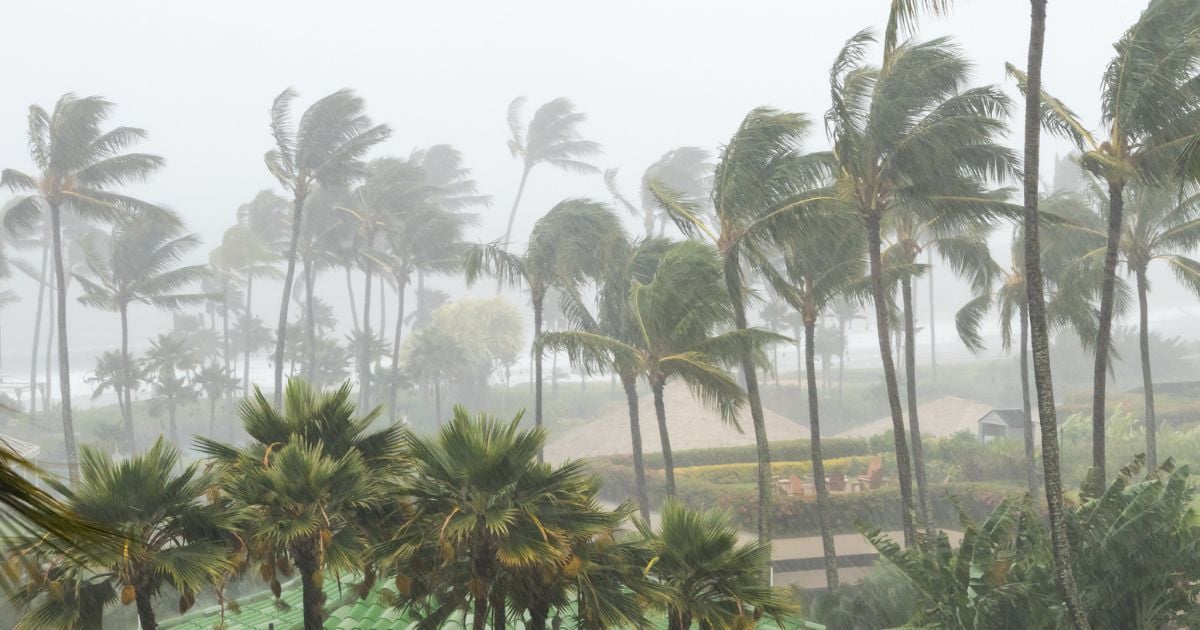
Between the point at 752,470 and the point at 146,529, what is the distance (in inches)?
1145

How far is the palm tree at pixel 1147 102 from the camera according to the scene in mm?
15836

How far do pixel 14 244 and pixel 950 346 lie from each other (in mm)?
135992

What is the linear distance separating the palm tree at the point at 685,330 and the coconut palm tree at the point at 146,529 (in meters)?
11.2

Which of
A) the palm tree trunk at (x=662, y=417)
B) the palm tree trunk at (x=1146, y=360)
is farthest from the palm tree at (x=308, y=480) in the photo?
the palm tree trunk at (x=1146, y=360)

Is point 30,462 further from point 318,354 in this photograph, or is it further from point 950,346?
point 950,346

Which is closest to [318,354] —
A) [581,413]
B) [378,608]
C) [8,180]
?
[581,413]

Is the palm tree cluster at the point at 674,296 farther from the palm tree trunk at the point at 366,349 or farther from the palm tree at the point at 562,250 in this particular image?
the palm tree trunk at the point at 366,349

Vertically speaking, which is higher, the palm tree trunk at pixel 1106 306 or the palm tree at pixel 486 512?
the palm tree trunk at pixel 1106 306

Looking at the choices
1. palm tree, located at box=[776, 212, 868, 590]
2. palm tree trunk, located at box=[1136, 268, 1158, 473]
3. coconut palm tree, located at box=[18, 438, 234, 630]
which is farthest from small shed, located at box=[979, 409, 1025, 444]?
coconut palm tree, located at box=[18, 438, 234, 630]

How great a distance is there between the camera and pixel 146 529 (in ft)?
31.6

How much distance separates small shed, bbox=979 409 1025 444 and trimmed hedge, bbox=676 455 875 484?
22.4 ft

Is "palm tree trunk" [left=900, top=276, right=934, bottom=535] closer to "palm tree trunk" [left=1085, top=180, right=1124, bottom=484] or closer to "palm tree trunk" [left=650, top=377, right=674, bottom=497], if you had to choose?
"palm tree trunk" [left=1085, top=180, right=1124, bottom=484]

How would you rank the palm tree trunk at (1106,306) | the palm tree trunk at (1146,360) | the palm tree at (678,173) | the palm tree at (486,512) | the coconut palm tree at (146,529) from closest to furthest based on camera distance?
the coconut palm tree at (146,529)
the palm tree at (486,512)
the palm tree trunk at (1106,306)
the palm tree trunk at (1146,360)
the palm tree at (678,173)

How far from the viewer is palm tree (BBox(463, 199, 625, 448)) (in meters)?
27.2
